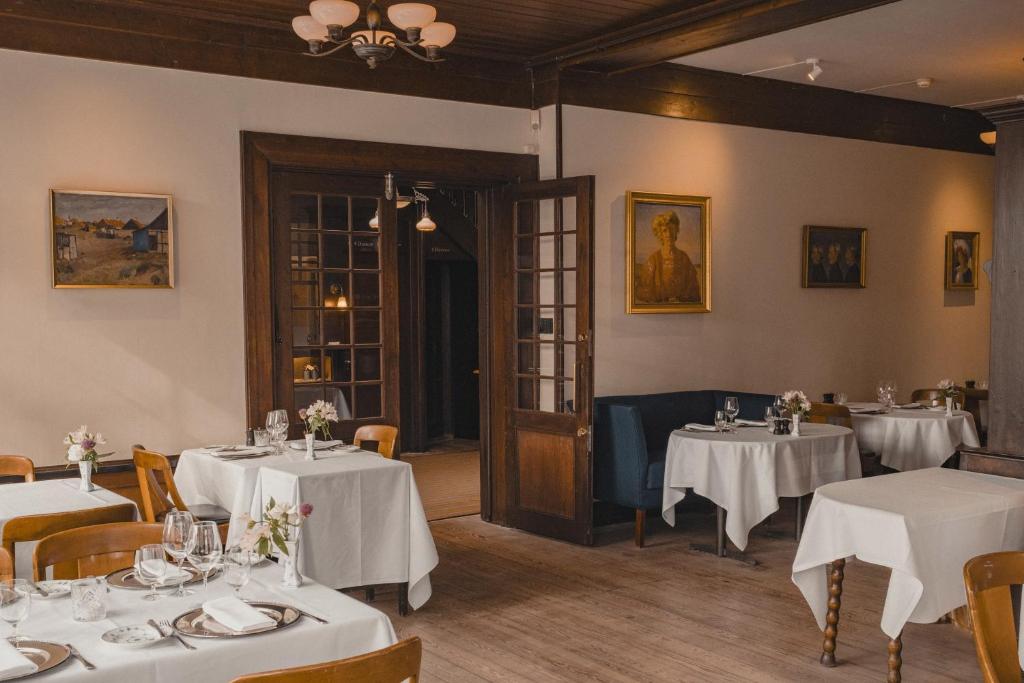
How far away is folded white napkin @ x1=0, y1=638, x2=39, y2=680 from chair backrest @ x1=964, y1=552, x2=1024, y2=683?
240 cm

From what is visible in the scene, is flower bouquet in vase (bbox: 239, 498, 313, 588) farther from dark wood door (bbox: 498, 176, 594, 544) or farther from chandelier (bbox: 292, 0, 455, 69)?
dark wood door (bbox: 498, 176, 594, 544)

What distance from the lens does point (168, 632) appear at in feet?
A: 8.50

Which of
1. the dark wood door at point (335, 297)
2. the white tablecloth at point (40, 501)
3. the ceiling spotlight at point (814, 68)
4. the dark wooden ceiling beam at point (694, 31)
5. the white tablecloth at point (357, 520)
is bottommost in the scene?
the white tablecloth at point (357, 520)

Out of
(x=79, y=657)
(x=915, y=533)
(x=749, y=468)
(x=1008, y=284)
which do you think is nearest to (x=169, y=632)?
(x=79, y=657)

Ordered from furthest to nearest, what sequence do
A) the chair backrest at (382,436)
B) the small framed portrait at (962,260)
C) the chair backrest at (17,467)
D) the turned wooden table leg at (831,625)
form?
the small framed portrait at (962,260) < the chair backrest at (382,436) < the chair backrest at (17,467) < the turned wooden table leg at (831,625)

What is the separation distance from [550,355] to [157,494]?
308 centimetres

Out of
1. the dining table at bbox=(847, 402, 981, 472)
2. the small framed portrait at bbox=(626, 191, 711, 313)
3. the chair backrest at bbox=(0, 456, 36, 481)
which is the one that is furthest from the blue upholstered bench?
the chair backrest at bbox=(0, 456, 36, 481)

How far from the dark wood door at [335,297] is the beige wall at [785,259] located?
1646mm

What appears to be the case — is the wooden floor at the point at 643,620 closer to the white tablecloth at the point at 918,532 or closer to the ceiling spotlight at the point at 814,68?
the white tablecloth at the point at 918,532

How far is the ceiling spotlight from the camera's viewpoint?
8039 millimetres

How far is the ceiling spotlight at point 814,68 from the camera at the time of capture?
26.4 feet

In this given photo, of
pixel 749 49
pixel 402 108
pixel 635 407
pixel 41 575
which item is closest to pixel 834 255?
pixel 749 49

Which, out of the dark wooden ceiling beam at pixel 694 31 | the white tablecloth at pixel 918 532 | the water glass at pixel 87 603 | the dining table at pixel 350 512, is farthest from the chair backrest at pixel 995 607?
the dark wooden ceiling beam at pixel 694 31

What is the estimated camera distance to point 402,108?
282 inches
